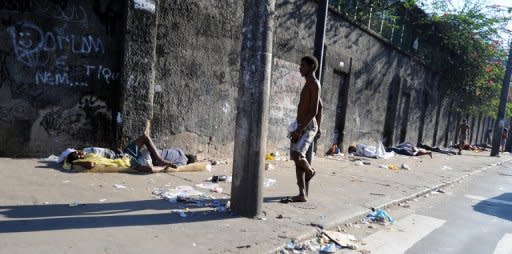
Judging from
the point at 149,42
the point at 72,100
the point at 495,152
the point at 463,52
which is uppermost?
the point at 463,52

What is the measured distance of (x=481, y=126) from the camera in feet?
102

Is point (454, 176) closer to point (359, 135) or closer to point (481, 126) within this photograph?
point (359, 135)

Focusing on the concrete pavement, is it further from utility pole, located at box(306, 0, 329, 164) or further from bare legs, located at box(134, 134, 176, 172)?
utility pole, located at box(306, 0, 329, 164)

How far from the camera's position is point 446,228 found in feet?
15.9

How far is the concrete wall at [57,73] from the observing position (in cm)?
538

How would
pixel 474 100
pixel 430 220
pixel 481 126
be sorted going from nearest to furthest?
pixel 430 220
pixel 474 100
pixel 481 126

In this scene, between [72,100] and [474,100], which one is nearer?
[72,100]


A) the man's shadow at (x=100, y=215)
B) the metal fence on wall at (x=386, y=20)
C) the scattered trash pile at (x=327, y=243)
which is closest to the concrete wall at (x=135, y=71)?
the man's shadow at (x=100, y=215)

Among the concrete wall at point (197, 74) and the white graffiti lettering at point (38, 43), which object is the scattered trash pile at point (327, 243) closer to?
the concrete wall at point (197, 74)

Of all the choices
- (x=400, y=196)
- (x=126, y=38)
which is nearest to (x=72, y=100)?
(x=126, y=38)

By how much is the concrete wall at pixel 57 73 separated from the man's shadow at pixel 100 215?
2.24 meters

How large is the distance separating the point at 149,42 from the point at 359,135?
8.16 m

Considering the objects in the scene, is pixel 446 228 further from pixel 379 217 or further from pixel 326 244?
pixel 326 244

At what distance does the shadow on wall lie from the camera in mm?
5952
